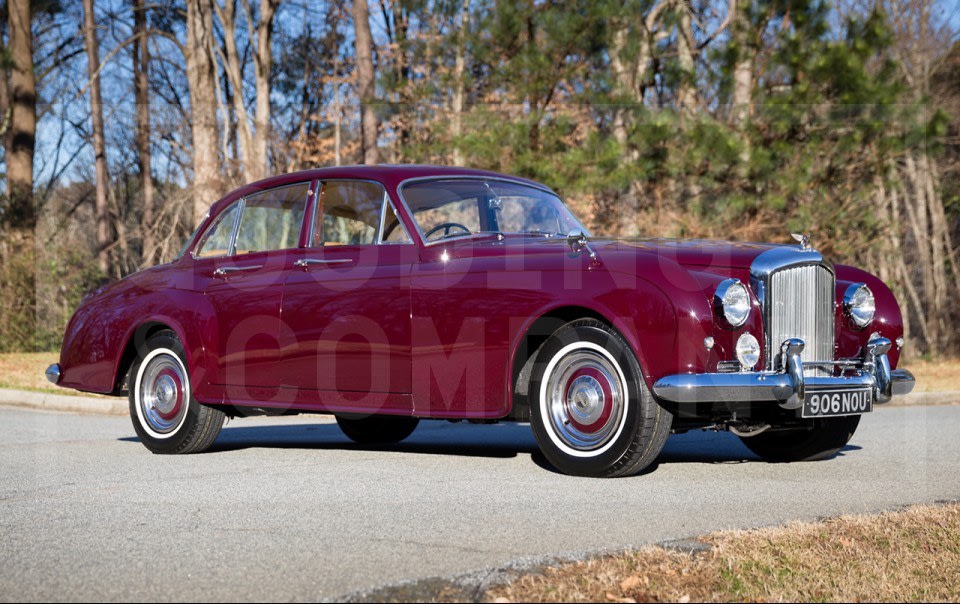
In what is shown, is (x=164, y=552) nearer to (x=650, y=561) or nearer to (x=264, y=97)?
(x=650, y=561)

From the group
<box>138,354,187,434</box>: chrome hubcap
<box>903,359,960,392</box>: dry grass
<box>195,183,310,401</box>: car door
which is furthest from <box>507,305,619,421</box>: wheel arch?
<box>903,359,960,392</box>: dry grass

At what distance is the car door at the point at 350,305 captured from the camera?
22.0 feet

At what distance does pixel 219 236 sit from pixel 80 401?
5.27 meters

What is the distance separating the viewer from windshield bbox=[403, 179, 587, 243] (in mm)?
7113

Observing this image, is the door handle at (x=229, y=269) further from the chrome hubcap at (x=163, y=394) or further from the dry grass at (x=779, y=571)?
the dry grass at (x=779, y=571)

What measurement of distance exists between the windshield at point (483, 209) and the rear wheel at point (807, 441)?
1.85 metres

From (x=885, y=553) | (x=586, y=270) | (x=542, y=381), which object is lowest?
(x=885, y=553)

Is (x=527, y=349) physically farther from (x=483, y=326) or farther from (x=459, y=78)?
(x=459, y=78)

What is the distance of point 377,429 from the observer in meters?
8.66

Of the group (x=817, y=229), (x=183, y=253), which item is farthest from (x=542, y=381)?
(x=817, y=229)

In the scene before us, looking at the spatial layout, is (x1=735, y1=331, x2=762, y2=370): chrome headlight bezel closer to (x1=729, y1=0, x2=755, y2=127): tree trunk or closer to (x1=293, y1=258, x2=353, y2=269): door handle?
(x1=293, y1=258, x2=353, y2=269): door handle

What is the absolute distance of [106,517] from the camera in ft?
16.6

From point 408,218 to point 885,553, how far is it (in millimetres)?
3644

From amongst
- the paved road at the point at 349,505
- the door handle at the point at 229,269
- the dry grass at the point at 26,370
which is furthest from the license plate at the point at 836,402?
the dry grass at the point at 26,370
